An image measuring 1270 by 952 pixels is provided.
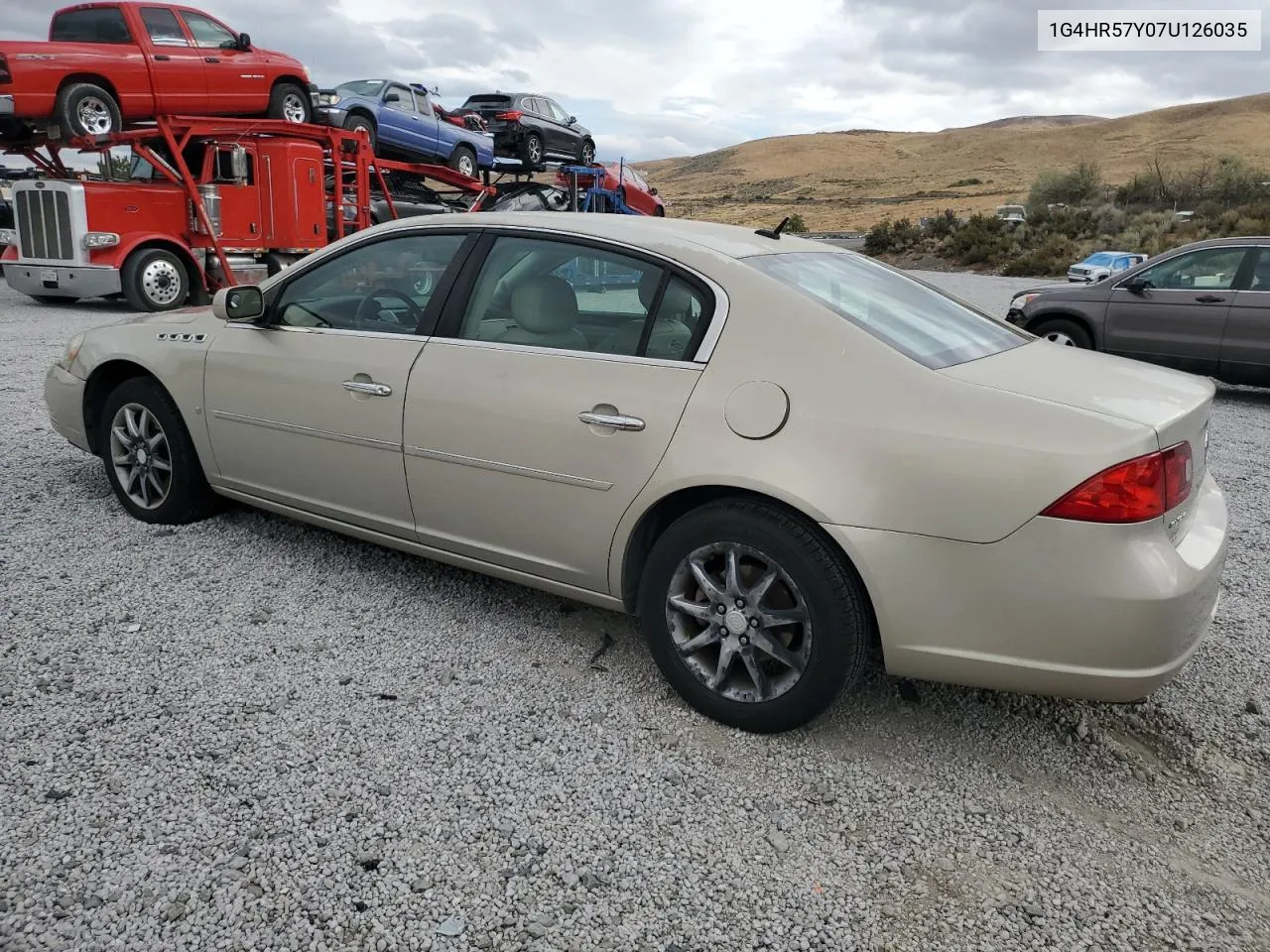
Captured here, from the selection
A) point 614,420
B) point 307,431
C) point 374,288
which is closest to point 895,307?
point 614,420

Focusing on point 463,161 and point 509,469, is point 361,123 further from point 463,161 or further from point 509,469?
point 509,469

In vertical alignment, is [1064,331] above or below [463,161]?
below

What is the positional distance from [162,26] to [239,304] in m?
10.5

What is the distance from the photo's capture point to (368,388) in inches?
141

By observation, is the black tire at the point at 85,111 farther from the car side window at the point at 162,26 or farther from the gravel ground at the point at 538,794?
the gravel ground at the point at 538,794

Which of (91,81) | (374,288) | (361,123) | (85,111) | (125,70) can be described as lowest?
(374,288)

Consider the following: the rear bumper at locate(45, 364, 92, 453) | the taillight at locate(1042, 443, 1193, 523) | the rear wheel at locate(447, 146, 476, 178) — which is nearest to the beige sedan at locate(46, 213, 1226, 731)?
the taillight at locate(1042, 443, 1193, 523)

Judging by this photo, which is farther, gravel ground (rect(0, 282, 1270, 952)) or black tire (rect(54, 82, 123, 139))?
black tire (rect(54, 82, 123, 139))

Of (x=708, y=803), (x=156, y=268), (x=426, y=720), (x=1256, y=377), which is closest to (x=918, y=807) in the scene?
(x=708, y=803)

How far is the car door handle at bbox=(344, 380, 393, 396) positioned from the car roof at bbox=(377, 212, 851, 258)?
2.18 ft

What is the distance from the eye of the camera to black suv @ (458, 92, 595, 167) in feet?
67.4

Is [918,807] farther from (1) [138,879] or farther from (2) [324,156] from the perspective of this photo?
(2) [324,156]

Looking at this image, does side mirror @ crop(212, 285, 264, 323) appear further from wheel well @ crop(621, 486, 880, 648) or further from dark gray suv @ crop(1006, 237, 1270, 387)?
dark gray suv @ crop(1006, 237, 1270, 387)

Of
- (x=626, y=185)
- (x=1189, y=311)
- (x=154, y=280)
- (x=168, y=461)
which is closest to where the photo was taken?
(x=168, y=461)
